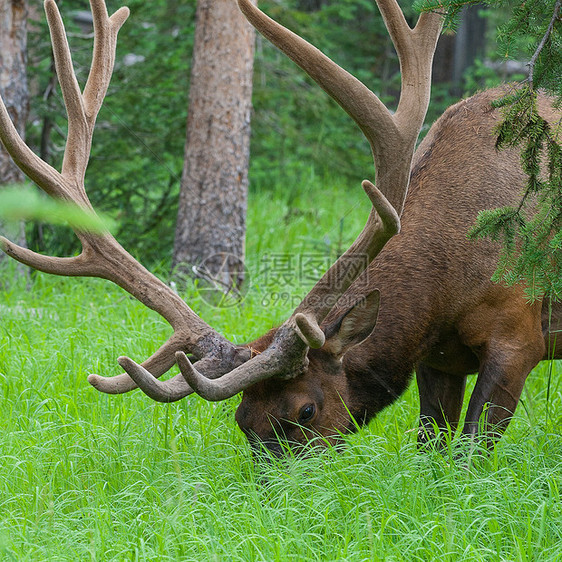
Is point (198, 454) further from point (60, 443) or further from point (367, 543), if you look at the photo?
point (367, 543)

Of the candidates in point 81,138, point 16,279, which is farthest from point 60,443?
point 16,279

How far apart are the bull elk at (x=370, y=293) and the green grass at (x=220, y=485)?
0.91 feet

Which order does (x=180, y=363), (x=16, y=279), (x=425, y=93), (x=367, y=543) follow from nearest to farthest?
(x=367, y=543), (x=180, y=363), (x=425, y=93), (x=16, y=279)

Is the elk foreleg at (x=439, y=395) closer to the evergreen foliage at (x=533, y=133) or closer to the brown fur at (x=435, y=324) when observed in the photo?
the brown fur at (x=435, y=324)

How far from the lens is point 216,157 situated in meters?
7.19

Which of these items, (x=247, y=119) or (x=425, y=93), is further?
(x=247, y=119)

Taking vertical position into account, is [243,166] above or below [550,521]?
above

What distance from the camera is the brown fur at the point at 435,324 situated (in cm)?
409

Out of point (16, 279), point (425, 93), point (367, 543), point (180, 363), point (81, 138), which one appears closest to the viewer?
point (367, 543)

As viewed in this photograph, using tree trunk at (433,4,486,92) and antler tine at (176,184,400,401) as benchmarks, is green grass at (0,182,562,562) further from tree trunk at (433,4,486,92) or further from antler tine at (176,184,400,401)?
tree trunk at (433,4,486,92)

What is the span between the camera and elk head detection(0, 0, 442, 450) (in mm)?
3816

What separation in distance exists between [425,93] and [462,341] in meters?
1.37

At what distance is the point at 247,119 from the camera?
7332 millimetres

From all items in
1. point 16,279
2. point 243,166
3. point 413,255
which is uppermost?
point 243,166
